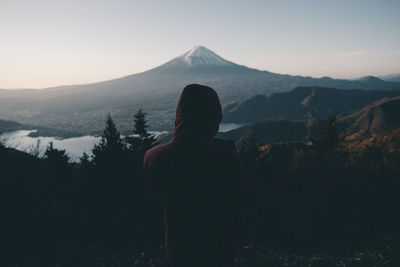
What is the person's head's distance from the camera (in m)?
1.75

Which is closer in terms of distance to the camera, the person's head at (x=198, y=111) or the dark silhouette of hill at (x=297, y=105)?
the person's head at (x=198, y=111)

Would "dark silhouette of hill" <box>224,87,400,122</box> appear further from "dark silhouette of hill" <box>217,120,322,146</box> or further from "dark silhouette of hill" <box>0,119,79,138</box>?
"dark silhouette of hill" <box>0,119,79,138</box>

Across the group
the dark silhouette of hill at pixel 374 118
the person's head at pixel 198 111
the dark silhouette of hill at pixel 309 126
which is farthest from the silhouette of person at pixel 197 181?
the dark silhouette of hill at pixel 374 118

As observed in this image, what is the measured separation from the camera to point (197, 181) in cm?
174

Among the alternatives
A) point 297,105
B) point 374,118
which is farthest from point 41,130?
point 297,105

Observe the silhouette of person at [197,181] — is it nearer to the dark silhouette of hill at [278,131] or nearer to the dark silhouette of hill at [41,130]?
the dark silhouette of hill at [278,131]

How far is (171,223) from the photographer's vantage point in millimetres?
1923

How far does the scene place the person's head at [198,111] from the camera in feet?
5.73

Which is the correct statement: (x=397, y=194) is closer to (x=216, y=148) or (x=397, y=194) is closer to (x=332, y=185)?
(x=332, y=185)

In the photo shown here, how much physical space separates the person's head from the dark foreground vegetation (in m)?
6.87

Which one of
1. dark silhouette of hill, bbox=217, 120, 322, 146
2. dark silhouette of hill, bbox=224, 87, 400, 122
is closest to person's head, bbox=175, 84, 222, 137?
dark silhouette of hill, bbox=217, 120, 322, 146

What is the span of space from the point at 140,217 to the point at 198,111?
8.81m

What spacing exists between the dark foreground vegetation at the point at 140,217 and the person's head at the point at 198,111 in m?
6.87

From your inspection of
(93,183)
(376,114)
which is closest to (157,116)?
(376,114)
